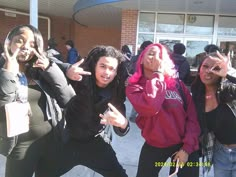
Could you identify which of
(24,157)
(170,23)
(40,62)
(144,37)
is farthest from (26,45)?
(170,23)

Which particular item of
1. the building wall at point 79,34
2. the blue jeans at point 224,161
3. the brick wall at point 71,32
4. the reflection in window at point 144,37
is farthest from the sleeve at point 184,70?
the building wall at point 79,34

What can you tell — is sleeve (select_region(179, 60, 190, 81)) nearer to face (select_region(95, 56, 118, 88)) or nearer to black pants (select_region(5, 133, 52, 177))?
face (select_region(95, 56, 118, 88))

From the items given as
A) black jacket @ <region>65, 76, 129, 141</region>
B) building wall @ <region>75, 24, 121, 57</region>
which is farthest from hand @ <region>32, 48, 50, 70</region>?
building wall @ <region>75, 24, 121, 57</region>

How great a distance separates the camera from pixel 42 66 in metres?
2.10

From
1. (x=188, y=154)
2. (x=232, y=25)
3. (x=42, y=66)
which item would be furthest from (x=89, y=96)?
(x=232, y=25)

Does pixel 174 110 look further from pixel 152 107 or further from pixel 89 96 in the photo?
pixel 89 96

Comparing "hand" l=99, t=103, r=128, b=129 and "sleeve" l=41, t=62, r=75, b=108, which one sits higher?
"sleeve" l=41, t=62, r=75, b=108

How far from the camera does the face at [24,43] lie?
2.06 metres

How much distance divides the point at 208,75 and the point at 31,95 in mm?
1308

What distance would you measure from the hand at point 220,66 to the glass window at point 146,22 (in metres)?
8.37

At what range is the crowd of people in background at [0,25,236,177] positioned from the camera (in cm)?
206

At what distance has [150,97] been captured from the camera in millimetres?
1962

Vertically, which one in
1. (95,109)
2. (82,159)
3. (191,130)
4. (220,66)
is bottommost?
(82,159)

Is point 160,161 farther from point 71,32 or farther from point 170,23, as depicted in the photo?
point 71,32
